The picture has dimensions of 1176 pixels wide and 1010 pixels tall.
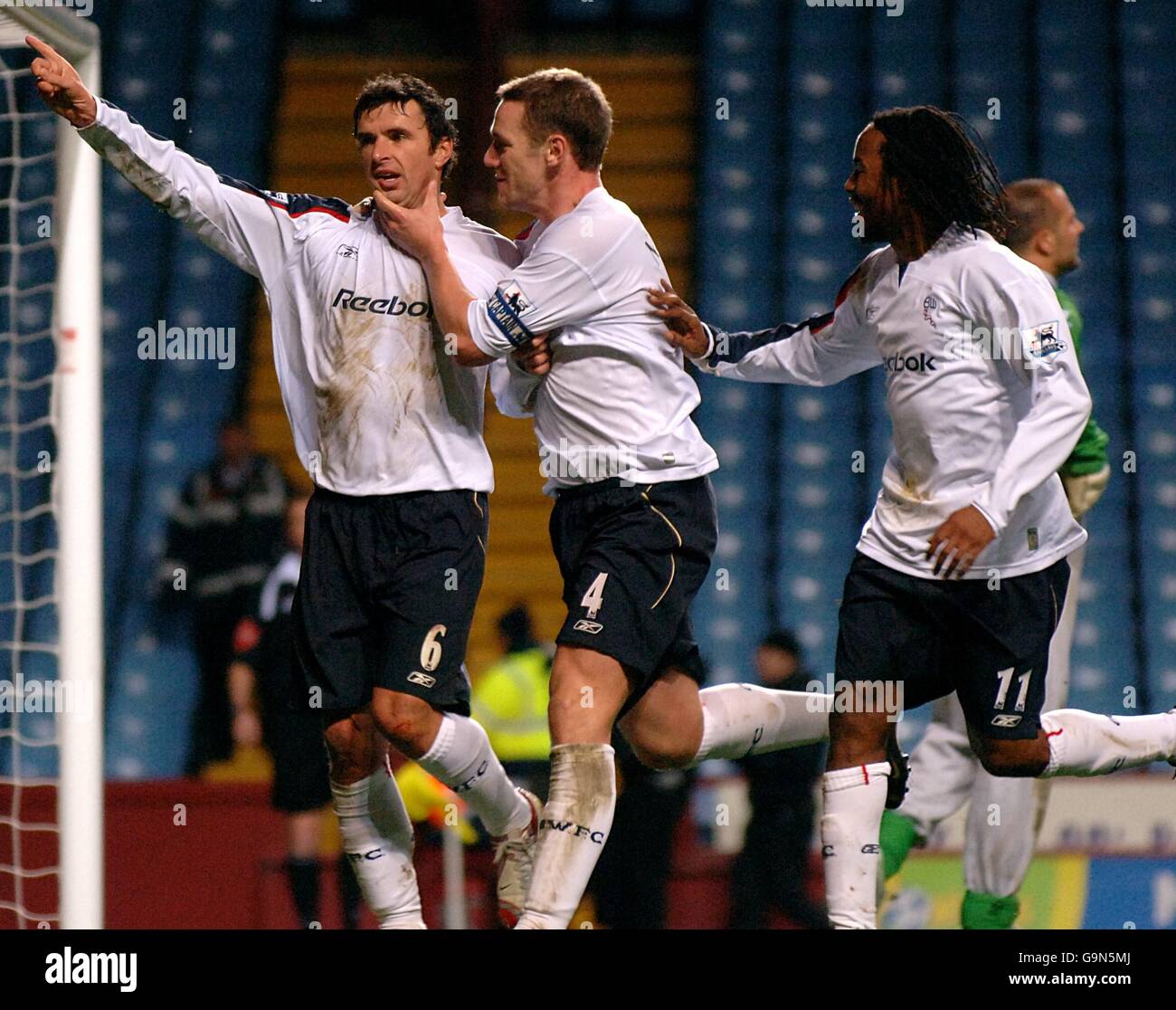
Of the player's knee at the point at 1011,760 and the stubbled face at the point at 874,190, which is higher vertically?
the stubbled face at the point at 874,190

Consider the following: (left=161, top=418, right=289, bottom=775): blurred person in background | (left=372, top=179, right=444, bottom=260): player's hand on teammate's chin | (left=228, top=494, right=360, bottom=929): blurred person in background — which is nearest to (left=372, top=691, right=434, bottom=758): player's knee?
(left=372, top=179, right=444, bottom=260): player's hand on teammate's chin

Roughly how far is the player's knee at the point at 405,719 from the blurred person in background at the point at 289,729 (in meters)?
2.09

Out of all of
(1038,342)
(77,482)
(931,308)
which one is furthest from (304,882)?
(1038,342)

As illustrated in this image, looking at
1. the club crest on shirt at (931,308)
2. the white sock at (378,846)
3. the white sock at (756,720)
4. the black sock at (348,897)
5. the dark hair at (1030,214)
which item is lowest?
the black sock at (348,897)

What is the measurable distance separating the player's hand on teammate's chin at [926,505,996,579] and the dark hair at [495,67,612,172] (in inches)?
45.4

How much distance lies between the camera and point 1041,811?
191 inches

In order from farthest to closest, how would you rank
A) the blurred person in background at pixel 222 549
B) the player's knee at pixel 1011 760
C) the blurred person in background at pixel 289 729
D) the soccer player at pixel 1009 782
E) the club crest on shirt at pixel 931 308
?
the blurred person in background at pixel 222 549, the blurred person in background at pixel 289 729, the soccer player at pixel 1009 782, the player's knee at pixel 1011 760, the club crest on shirt at pixel 931 308

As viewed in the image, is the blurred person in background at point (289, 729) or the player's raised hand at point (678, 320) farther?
the blurred person in background at point (289, 729)

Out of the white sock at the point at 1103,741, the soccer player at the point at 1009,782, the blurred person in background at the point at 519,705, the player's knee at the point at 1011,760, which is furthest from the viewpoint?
the blurred person in background at the point at 519,705

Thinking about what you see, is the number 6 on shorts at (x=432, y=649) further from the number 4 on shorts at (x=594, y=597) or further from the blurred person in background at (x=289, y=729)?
the blurred person in background at (x=289, y=729)

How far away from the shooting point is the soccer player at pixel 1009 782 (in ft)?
15.3

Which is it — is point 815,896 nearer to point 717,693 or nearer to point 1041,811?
point 1041,811

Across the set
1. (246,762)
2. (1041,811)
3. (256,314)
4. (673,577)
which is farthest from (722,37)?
(673,577)

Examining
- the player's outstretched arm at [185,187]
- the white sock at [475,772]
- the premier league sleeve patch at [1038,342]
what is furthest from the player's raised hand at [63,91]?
the premier league sleeve patch at [1038,342]
